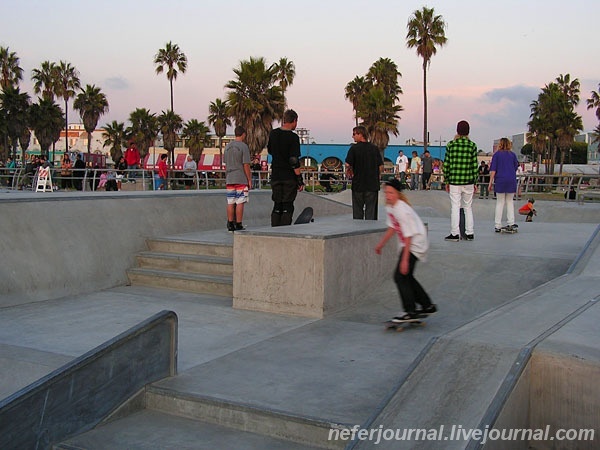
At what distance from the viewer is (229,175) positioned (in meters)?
9.48

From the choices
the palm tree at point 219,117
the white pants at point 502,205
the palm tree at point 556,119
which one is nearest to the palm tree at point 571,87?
the palm tree at point 556,119

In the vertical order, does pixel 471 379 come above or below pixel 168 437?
above

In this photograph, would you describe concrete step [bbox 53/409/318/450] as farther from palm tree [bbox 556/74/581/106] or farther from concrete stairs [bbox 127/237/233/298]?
palm tree [bbox 556/74/581/106]

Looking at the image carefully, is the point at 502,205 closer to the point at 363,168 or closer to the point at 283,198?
the point at 363,168

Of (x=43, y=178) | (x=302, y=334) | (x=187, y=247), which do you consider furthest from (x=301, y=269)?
(x=43, y=178)

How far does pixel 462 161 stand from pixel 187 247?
4.25 m

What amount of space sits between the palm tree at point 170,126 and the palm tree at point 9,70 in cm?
1565

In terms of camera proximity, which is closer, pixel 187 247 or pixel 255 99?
pixel 187 247

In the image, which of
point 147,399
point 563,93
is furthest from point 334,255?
point 563,93

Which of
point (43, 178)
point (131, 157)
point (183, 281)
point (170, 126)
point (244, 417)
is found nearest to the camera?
point (244, 417)

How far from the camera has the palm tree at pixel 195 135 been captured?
73.9 m

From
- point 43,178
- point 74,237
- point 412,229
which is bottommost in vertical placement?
point 74,237

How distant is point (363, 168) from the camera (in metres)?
9.94

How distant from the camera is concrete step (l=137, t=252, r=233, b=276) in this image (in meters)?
8.41
